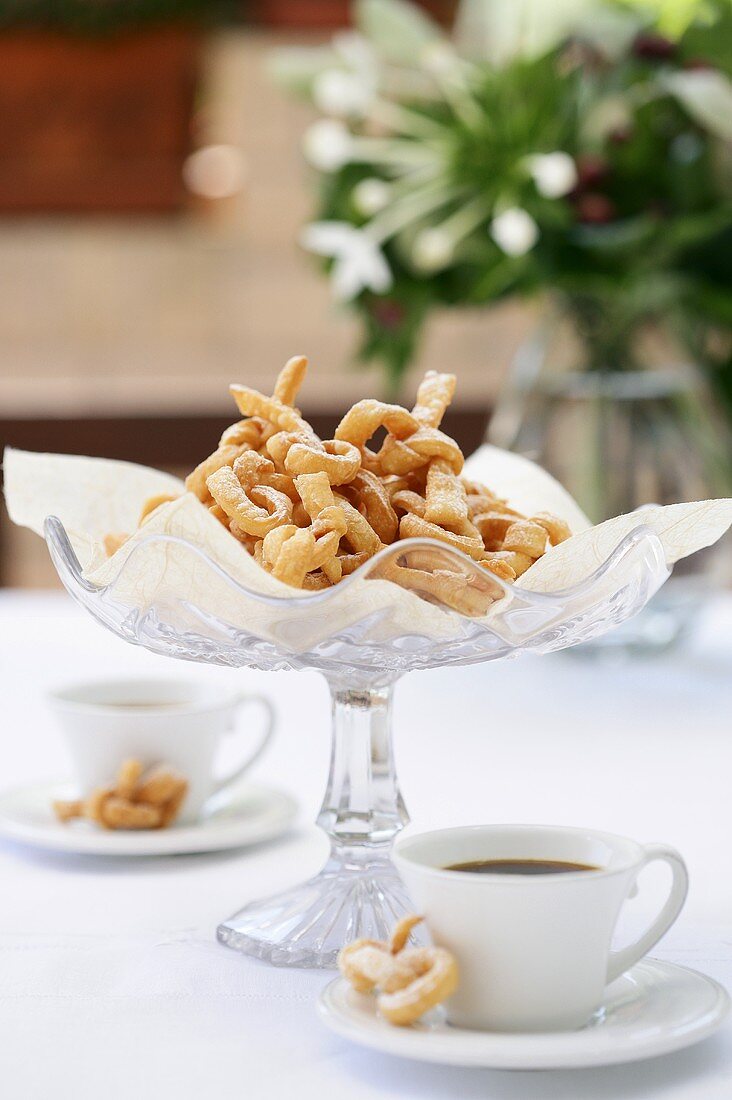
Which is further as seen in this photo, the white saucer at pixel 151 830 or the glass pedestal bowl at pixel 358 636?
the white saucer at pixel 151 830

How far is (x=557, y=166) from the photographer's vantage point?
1.31 metres

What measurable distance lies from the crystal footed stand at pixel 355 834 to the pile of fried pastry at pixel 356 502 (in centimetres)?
8

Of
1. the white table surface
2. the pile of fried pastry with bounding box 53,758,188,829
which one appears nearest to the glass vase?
the white table surface

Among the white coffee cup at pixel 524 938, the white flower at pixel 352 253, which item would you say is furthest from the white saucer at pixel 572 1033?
the white flower at pixel 352 253

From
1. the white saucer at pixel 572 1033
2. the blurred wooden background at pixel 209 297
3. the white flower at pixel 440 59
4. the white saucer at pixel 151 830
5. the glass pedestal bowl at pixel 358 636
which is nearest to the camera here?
the white saucer at pixel 572 1033

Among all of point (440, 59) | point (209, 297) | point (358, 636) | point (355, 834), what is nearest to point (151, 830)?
point (355, 834)

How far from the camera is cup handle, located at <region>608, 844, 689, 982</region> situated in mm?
572

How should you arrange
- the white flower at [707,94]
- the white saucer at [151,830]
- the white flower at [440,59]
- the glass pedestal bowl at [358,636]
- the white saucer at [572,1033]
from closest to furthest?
the white saucer at [572,1033], the glass pedestal bowl at [358,636], the white saucer at [151,830], the white flower at [707,94], the white flower at [440,59]

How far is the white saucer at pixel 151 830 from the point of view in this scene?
815 mm

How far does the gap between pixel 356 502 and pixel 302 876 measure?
0.22 m

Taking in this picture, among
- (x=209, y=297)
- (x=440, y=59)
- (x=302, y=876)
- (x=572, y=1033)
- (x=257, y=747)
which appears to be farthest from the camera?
(x=209, y=297)

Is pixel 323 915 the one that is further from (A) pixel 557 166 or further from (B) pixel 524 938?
(A) pixel 557 166

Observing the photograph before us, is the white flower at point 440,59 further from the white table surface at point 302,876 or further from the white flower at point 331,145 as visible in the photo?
the white table surface at point 302,876

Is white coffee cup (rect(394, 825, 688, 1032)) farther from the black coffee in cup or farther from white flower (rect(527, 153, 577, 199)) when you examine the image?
white flower (rect(527, 153, 577, 199))
